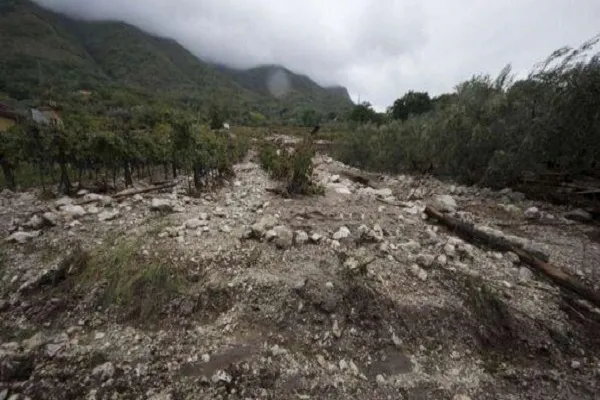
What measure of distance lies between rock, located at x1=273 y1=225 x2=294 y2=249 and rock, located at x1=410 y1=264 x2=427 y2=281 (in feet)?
6.76

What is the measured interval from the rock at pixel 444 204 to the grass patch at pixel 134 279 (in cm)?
679

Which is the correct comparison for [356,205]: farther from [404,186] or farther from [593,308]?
[404,186]

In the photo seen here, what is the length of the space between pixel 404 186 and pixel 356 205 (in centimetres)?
553

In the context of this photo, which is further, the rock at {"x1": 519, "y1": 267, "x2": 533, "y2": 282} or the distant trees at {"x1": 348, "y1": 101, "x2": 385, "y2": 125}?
the distant trees at {"x1": 348, "y1": 101, "x2": 385, "y2": 125}

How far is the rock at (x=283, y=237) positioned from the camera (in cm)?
520

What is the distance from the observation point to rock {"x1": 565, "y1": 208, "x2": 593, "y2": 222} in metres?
7.05

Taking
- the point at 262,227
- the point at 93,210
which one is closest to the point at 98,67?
the point at 93,210

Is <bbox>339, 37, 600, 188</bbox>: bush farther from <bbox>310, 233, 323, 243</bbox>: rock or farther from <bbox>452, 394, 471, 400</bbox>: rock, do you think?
<bbox>452, 394, 471, 400</bbox>: rock

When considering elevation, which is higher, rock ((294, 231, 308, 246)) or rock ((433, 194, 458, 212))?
rock ((433, 194, 458, 212))

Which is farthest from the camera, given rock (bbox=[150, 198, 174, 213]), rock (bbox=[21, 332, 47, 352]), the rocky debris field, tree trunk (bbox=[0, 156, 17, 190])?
tree trunk (bbox=[0, 156, 17, 190])

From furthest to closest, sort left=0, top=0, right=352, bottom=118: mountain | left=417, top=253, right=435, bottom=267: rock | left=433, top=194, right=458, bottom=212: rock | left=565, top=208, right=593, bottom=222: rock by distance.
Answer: left=0, top=0, right=352, bottom=118: mountain, left=433, top=194, right=458, bottom=212: rock, left=565, top=208, right=593, bottom=222: rock, left=417, top=253, right=435, bottom=267: rock

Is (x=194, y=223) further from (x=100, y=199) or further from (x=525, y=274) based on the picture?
(x=525, y=274)

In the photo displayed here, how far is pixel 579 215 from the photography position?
713cm

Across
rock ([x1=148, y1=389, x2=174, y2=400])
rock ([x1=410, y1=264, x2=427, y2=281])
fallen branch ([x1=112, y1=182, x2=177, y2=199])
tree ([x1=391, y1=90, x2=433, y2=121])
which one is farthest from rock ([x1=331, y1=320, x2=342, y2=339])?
tree ([x1=391, y1=90, x2=433, y2=121])
